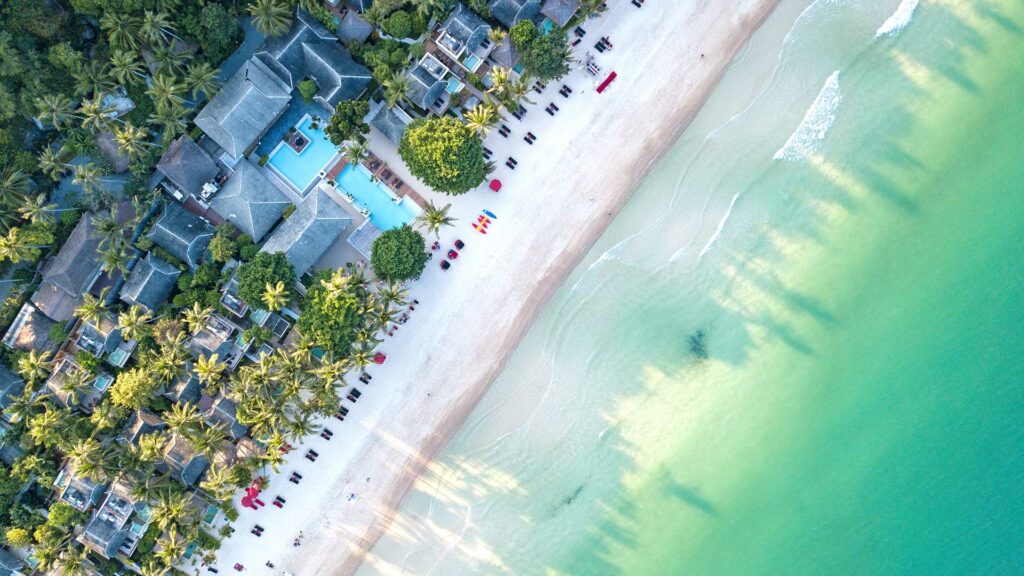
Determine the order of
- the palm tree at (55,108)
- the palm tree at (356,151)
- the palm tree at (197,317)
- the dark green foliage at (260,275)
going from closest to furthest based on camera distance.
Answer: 1. the palm tree at (55,108)
2. the dark green foliage at (260,275)
3. the palm tree at (197,317)
4. the palm tree at (356,151)

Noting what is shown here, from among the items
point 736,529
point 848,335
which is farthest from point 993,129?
point 736,529

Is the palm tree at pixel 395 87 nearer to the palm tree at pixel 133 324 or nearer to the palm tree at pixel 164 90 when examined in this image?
the palm tree at pixel 164 90

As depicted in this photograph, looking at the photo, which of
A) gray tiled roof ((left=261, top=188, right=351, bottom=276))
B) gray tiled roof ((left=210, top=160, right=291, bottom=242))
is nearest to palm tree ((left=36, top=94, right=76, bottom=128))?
gray tiled roof ((left=210, top=160, right=291, bottom=242))

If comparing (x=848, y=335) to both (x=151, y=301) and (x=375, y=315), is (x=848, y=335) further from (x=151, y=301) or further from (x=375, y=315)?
(x=151, y=301)

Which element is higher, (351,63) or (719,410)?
(351,63)

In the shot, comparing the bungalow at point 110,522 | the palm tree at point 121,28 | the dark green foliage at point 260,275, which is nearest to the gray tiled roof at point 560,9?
the dark green foliage at point 260,275

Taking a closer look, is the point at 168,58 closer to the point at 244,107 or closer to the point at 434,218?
the point at 244,107

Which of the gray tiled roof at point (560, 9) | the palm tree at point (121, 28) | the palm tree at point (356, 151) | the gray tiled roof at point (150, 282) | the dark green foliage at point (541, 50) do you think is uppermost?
the gray tiled roof at point (560, 9)
